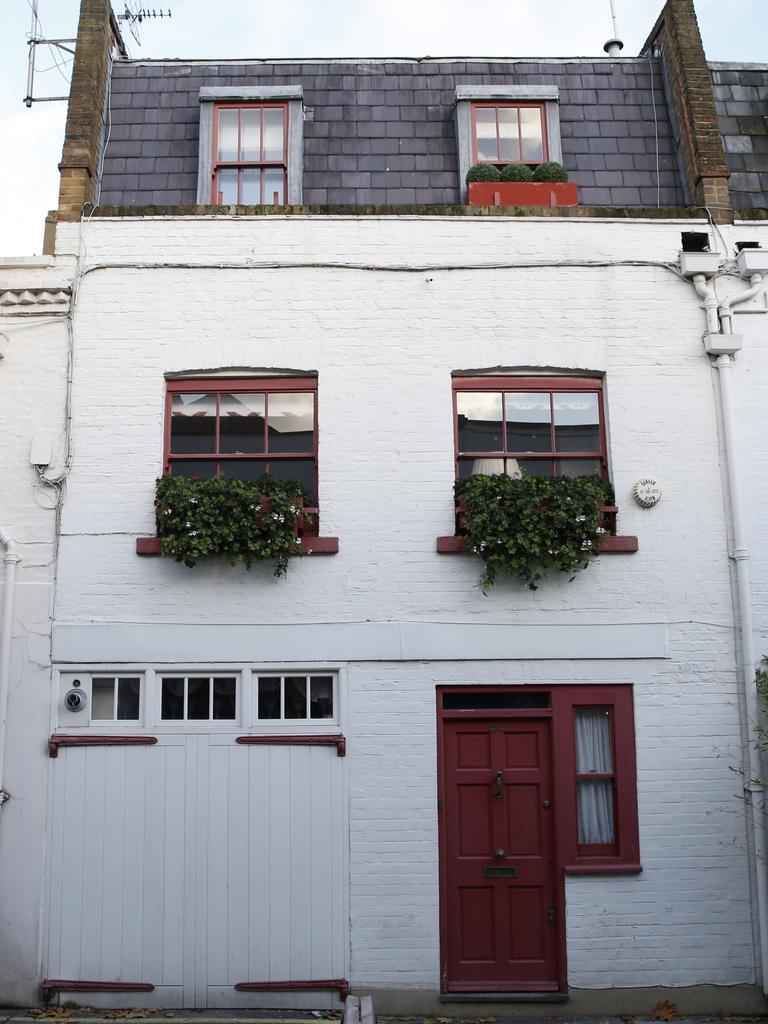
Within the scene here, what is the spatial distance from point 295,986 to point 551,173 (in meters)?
8.37

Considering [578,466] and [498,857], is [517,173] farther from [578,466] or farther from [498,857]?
[498,857]

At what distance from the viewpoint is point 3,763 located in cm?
899

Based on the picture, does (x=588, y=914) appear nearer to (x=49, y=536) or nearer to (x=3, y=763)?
(x=3, y=763)

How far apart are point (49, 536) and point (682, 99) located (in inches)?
321

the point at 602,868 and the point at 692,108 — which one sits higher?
the point at 692,108

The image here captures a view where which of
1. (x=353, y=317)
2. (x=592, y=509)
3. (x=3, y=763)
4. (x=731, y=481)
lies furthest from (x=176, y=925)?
(x=731, y=481)

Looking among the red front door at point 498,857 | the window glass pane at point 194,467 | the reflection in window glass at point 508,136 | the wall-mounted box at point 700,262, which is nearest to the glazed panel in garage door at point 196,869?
the red front door at point 498,857

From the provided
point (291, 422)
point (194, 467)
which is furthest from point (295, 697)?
point (291, 422)

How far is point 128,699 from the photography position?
9297mm

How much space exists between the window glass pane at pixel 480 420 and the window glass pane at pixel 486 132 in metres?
2.90

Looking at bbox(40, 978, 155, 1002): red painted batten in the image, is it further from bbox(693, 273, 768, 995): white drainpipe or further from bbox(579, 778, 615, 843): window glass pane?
bbox(693, 273, 768, 995): white drainpipe

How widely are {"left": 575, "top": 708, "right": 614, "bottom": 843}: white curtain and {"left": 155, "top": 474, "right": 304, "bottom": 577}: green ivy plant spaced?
3.22 metres

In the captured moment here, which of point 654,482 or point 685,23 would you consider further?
point 685,23

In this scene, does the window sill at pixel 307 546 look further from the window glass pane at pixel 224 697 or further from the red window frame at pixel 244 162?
the red window frame at pixel 244 162
